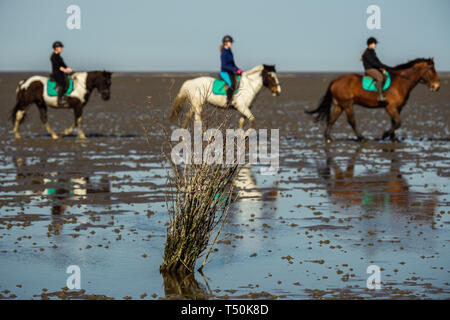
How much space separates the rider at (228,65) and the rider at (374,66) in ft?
12.0

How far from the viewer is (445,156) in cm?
1855

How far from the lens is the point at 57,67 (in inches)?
828

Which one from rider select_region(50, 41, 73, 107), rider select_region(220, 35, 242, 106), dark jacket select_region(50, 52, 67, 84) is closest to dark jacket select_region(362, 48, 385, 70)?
rider select_region(220, 35, 242, 106)

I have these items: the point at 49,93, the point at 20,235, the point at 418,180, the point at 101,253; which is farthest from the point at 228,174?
the point at 49,93

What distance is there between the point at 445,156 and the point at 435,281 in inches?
458

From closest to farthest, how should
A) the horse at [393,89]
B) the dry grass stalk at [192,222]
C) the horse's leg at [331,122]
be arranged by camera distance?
the dry grass stalk at [192,222] < the horse at [393,89] < the horse's leg at [331,122]

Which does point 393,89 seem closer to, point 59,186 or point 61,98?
point 61,98

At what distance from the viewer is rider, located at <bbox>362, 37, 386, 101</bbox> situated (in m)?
20.8

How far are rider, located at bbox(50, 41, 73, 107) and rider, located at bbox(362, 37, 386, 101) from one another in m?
8.08

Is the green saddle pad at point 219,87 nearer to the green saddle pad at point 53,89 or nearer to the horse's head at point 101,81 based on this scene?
the horse's head at point 101,81

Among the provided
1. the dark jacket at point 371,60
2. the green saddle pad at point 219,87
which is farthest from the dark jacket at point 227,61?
the dark jacket at point 371,60

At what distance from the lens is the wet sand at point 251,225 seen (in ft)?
24.3

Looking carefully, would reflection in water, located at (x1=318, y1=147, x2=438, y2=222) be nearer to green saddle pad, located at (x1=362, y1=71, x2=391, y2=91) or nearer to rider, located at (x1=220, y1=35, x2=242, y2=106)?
rider, located at (x1=220, y1=35, x2=242, y2=106)
